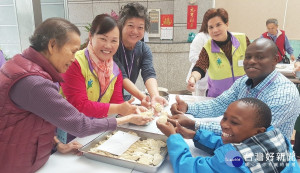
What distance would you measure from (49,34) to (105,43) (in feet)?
2.22

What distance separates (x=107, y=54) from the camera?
1944 mm

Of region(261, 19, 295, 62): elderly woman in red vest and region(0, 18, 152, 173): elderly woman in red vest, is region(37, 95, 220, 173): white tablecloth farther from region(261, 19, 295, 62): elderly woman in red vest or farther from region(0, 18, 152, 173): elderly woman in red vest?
region(261, 19, 295, 62): elderly woman in red vest

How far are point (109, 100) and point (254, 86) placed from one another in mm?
1240

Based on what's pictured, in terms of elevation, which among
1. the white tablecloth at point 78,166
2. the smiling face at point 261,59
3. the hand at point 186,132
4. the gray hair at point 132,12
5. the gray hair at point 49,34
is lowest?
the white tablecloth at point 78,166

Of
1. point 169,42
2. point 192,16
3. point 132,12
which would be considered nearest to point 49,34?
point 132,12

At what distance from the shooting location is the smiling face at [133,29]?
2291 millimetres

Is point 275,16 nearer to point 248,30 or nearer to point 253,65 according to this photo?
point 248,30

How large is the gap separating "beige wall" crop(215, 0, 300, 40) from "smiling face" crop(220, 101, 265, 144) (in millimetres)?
6245

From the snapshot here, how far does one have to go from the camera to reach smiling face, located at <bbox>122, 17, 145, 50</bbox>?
2.29 m

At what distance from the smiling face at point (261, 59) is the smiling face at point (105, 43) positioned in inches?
41.0

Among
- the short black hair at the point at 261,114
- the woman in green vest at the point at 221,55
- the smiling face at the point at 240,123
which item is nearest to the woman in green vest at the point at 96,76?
the smiling face at the point at 240,123

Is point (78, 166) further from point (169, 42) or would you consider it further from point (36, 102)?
point (169, 42)

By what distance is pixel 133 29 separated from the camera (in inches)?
91.1

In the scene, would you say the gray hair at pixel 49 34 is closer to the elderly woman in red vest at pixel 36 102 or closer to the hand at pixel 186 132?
the elderly woman in red vest at pixel 36 102
